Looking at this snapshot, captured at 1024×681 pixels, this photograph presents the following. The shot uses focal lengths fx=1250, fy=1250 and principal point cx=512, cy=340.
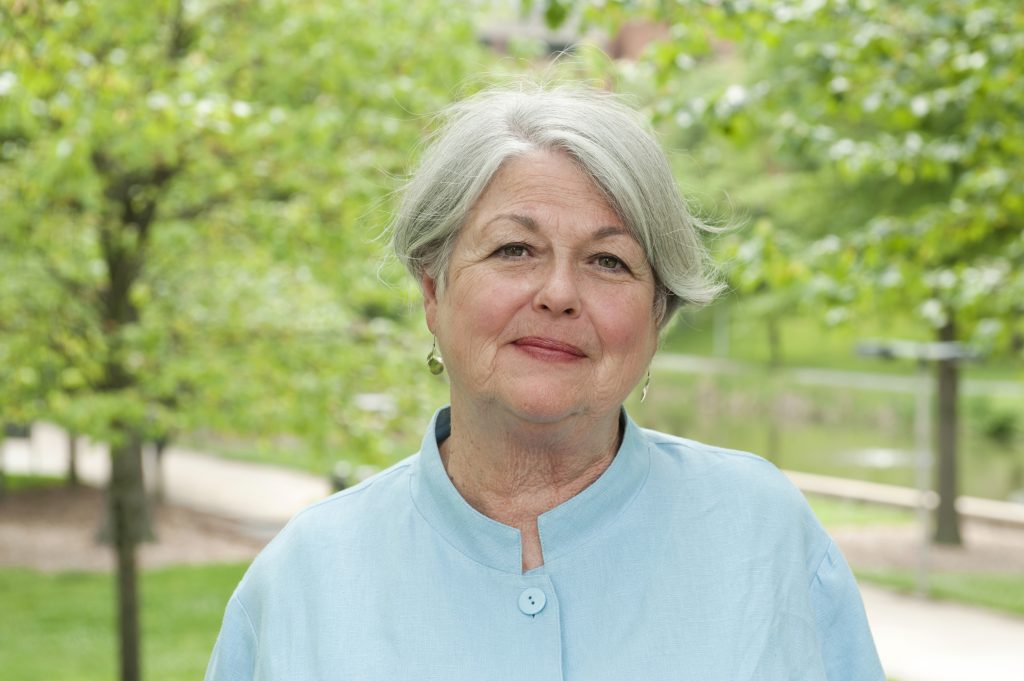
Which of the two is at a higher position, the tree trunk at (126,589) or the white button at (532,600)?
the white button at (532,600)

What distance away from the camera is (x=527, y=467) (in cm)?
171

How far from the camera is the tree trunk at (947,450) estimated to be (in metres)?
13.9

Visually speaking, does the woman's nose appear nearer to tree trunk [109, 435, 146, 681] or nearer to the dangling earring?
the dangling earring

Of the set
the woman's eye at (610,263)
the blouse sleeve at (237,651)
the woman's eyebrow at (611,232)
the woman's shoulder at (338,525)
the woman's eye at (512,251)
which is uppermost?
the woman's eyebrow at (611,232)

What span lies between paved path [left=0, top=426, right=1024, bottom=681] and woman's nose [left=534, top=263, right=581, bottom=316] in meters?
6.64

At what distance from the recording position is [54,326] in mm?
7047

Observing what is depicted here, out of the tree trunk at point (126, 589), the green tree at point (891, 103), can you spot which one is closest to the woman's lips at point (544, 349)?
the green tree at point (891, 103)

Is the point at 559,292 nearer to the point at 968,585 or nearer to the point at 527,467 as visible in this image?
the point at 527,467

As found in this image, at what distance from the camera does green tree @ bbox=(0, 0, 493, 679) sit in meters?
6.62

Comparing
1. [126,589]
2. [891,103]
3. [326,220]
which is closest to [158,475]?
[126,589]

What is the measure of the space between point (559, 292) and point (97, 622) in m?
10.2

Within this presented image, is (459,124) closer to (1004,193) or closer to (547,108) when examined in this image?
(547,108)

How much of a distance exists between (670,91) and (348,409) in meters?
3.05

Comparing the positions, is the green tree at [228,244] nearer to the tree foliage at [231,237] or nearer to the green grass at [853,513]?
the tree foliage at [231,237]
